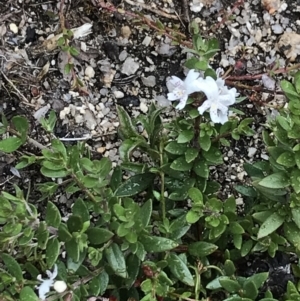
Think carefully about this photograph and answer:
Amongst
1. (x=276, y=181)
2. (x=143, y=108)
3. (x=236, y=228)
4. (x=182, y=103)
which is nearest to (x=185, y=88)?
(x=182, y=103)

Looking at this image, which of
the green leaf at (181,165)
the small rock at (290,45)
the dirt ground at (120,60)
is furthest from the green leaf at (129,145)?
the small rock at (290,45)

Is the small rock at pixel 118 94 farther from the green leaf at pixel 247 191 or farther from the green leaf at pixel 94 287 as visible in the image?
the green leaf at pixel 94 287

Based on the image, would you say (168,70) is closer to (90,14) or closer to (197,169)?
(90,14)

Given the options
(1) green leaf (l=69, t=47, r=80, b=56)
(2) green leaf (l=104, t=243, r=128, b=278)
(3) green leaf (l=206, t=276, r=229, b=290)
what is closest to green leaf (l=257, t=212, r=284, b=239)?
(3) green leaf (l=206, t=276, r=229, b=290)

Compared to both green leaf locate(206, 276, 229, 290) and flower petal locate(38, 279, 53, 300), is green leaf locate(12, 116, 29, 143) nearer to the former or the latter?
flower petal locate(38, 279, 53, 300)

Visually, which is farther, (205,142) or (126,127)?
(126,127)

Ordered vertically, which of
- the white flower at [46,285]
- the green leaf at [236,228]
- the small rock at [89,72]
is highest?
the small rock at [89,72]

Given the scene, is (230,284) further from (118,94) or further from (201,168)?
(118,94)

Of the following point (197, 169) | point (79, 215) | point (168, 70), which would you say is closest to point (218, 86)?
point (197, 169)
